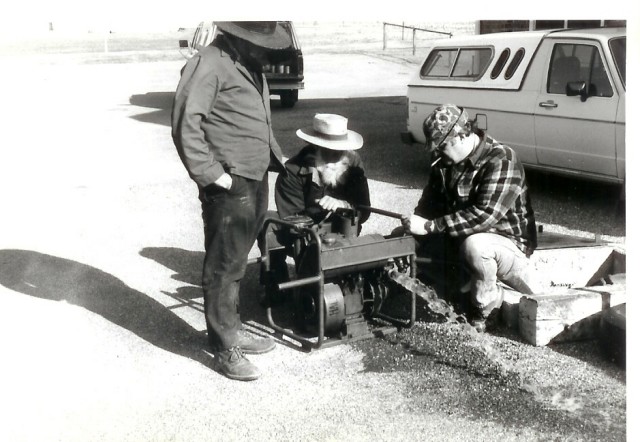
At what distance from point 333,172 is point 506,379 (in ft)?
5.29

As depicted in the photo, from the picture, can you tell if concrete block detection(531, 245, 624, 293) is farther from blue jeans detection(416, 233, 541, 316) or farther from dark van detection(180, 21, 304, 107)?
dark van detection(180, 21, 304, 107)

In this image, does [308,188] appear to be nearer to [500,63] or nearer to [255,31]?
[255,31]

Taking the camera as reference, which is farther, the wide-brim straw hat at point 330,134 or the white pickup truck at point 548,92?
the white pickup truck at point 548,92

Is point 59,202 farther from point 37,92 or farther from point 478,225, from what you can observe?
point 37,92

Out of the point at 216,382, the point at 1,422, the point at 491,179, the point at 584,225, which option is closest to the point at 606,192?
the point at 584,225

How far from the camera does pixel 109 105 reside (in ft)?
47.6

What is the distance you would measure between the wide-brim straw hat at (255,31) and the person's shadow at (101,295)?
1638 mm

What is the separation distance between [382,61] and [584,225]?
15.6 m

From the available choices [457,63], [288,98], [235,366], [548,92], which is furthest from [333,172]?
[288,98]

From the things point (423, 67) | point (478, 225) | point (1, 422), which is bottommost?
point (1, 422)

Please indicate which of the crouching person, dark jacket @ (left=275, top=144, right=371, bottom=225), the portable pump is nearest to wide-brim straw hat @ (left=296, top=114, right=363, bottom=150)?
the crouching person

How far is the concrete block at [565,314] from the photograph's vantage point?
3.94 m

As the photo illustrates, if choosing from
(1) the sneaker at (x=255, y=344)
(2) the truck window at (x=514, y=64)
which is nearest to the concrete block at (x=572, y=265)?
(1) the sneaker at (x=255, y=344)

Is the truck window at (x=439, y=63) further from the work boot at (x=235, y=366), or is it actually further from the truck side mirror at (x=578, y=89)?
the work boot at (x=235, y=366)
